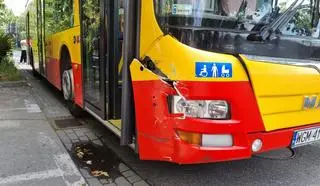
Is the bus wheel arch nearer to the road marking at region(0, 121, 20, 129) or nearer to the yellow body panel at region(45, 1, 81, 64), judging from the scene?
the yellow body panel at region(45, 1, 81, 64)

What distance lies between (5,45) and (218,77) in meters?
11.3

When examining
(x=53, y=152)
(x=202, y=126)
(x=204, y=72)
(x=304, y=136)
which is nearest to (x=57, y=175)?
(x=53, y=152)

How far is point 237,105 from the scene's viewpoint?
334 centimetres

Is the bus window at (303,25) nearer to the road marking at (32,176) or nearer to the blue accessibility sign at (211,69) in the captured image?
the blue accessibility sign at (211,69)

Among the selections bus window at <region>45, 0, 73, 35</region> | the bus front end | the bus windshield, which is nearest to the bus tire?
bus window at <region>45, 0, 73, 35</region>

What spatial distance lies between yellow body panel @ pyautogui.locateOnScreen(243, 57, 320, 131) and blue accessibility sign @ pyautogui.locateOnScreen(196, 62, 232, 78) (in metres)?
0.24

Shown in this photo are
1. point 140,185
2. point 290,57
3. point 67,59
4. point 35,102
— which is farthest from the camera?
point 35,102

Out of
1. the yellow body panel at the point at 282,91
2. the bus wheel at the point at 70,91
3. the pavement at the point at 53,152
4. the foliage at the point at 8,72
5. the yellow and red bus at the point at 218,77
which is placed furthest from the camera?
the foliage at the point at 8,72

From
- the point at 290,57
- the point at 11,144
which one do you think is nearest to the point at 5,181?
the point at 11,144

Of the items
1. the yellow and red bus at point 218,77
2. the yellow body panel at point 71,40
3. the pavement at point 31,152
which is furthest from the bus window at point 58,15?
Result: the yellow and red bus at point 218,77

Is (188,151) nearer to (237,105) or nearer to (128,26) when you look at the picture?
(237,105)

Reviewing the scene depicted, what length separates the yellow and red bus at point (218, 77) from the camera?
3.28 metres

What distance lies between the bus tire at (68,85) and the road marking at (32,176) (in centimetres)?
215

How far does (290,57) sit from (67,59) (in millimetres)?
4227
